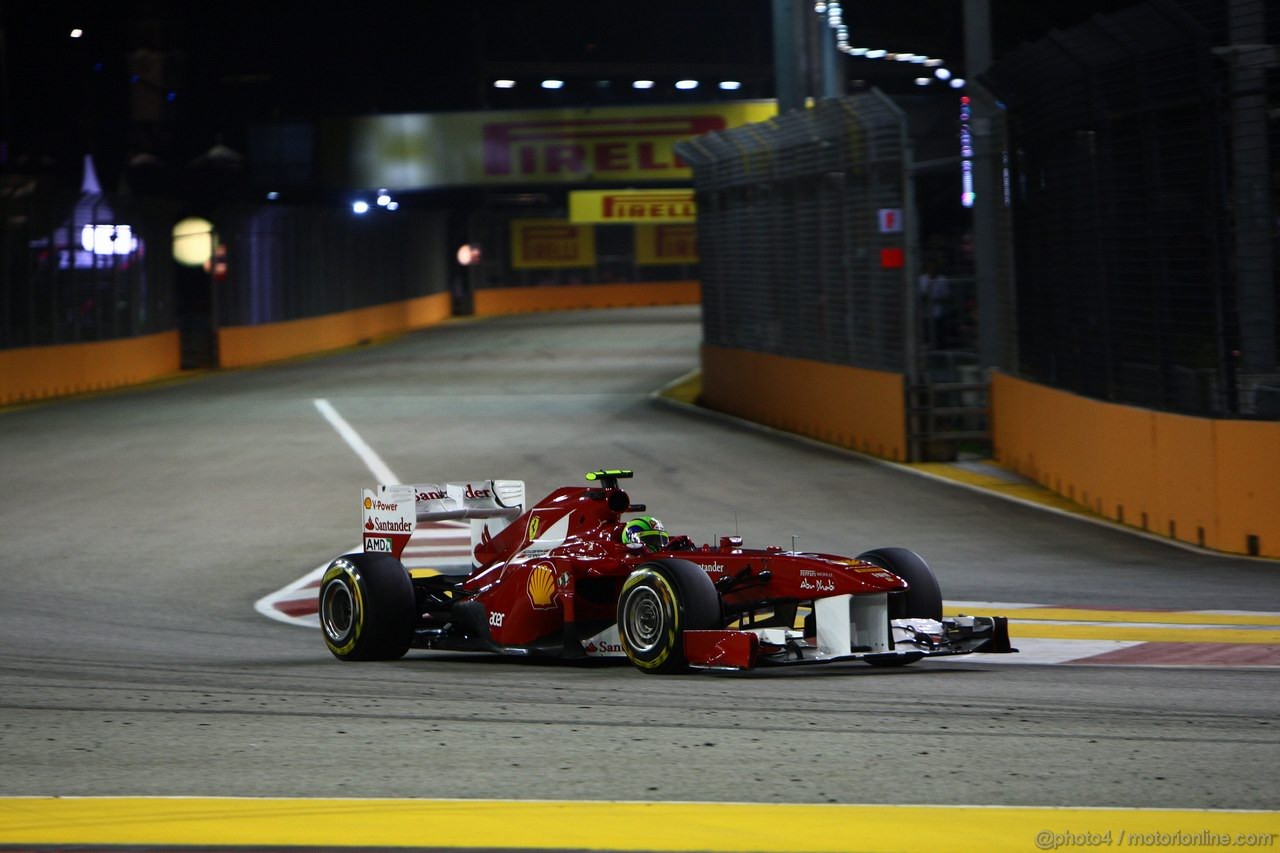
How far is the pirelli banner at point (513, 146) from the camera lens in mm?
58031

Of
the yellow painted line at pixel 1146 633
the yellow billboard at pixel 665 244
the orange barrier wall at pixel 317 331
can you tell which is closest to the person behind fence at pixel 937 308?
the yellow painted line at pixel 1146 633

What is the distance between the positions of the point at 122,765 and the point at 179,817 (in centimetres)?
99

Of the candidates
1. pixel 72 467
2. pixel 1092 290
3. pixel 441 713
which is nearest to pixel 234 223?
pixel 72 467

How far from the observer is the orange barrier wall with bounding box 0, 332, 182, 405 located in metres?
32.3

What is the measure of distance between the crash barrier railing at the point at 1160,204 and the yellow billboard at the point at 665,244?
172 feet

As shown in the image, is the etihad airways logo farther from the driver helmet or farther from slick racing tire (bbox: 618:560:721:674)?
slick racing tire (bbox: 618:560:721:674)

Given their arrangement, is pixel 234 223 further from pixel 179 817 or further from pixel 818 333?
pixel 179 817

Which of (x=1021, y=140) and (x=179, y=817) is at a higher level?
(x=1021, y=140)

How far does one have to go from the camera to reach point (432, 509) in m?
10.7

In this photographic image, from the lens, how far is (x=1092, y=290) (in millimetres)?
16500

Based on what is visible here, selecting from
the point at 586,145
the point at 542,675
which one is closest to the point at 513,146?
the point at 586,145

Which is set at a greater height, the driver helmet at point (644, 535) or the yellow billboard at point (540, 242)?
the yellow billboard at point (540, 242)

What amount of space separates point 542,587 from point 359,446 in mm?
14249

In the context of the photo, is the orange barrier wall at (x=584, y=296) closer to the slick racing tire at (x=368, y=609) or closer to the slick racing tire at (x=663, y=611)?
the slick racing tire at (x=368, y=609)
